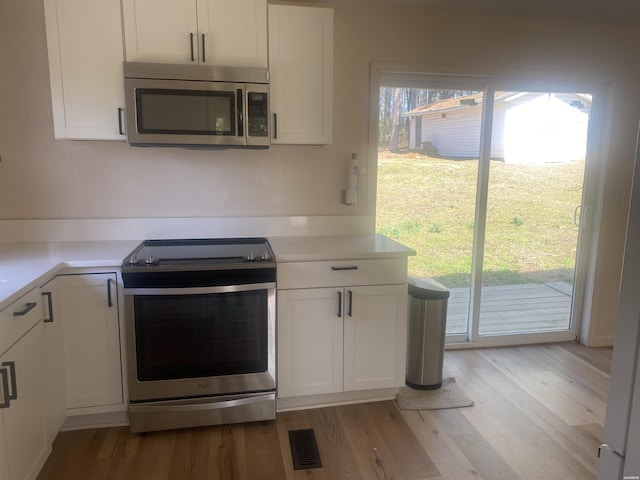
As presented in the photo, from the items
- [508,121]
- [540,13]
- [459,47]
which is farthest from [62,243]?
[540,13]

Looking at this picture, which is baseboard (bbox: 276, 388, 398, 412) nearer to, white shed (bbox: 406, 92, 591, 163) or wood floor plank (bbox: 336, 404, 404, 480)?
wood floor plank (bbox: 336, 404, 404, 480)

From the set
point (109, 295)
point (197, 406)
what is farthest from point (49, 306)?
point (197, 406)

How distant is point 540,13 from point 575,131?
0.93m

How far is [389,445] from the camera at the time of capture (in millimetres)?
2295

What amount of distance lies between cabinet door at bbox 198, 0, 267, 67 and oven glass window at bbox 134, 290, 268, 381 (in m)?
1.26

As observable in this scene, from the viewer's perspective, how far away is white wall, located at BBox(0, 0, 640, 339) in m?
2.61

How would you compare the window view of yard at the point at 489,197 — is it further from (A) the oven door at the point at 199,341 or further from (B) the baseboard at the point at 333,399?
(A) the oven door at the point at 199,341

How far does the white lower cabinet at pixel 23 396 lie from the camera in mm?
1623

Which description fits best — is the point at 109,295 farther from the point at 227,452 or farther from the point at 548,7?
the point at 548,7

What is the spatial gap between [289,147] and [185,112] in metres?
0.74

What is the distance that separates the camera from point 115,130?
7.91 ft

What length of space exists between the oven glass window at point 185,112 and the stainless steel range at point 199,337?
66 cm

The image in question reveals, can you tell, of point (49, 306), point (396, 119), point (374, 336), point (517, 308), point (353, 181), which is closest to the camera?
point (49, 306)

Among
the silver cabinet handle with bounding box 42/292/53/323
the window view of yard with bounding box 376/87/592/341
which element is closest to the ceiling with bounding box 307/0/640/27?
the window view of yard with bounding box 376/87/592/341
